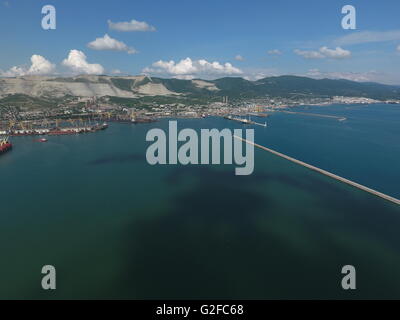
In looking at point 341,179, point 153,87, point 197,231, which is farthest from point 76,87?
point 197,231

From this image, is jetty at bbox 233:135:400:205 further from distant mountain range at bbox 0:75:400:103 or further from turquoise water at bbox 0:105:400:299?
distant mountain range at bbox 0:75:400:103

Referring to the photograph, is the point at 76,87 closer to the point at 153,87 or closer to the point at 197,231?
the point at 153,87

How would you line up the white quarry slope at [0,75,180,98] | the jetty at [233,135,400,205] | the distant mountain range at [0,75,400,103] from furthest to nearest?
the distant mountain range at [0,75,400,103] → the white quarry slope at [0,75,180,98] → the jetty at [233,135,400,205]

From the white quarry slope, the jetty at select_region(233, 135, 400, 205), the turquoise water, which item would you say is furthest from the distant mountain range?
the jetty at select_region(233, 135, 400, 205)

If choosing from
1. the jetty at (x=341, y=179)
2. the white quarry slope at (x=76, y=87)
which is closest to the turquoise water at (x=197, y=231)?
the jetty at (x=341, y=179)
